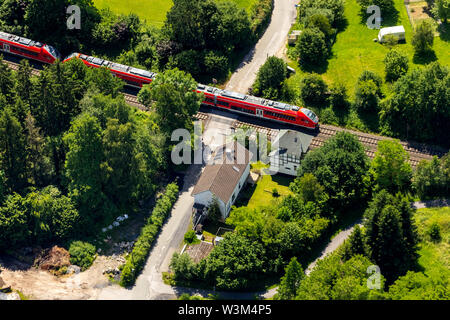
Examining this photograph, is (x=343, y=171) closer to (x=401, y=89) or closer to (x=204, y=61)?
(x=401, y=89)

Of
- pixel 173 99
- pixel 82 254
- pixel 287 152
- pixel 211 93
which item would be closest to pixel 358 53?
pixel 211 93

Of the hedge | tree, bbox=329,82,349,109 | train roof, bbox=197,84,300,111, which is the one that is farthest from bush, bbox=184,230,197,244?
tree, bbox=329,82,349,109

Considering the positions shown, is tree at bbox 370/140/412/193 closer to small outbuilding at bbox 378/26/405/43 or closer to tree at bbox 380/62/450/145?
tree at bbox 380/62/450/145

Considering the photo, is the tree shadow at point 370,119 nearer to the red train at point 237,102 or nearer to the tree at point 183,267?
the red train at point 237,102

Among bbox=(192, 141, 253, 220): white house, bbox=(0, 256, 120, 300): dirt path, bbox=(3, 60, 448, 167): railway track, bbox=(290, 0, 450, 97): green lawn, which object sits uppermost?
bbox=(290, 0, 450, 97): green lawn

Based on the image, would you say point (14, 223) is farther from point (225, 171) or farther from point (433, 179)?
point (433, 179)
